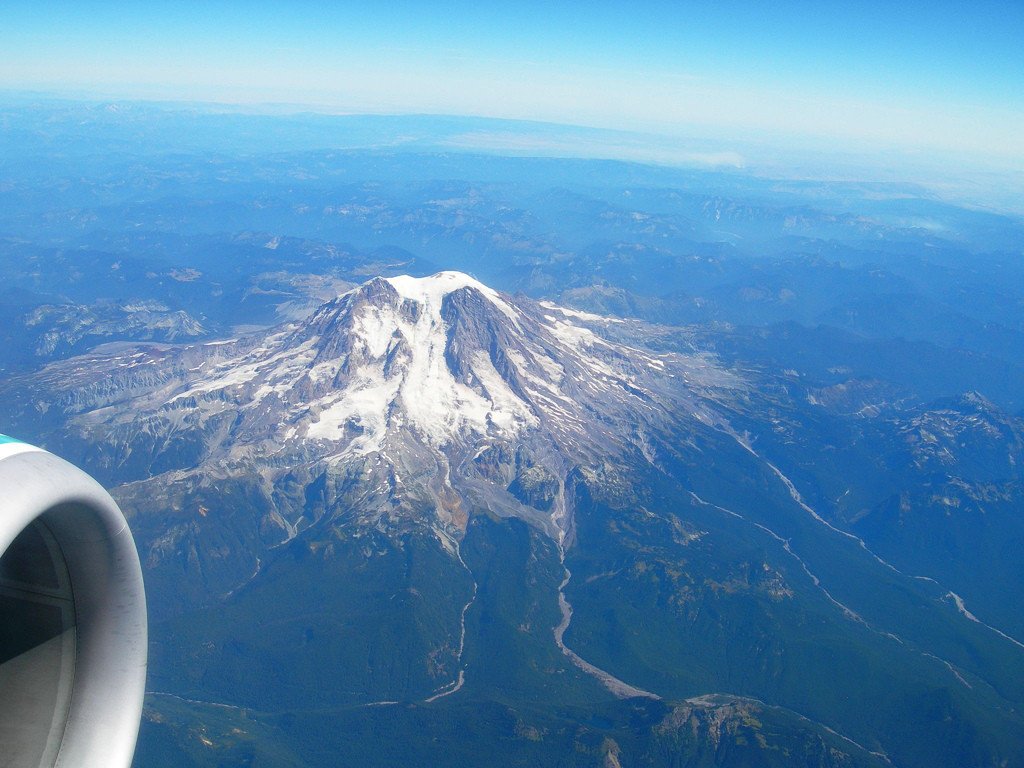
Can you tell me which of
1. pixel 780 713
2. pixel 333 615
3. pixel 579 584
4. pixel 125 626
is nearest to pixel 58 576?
pixel 125 626

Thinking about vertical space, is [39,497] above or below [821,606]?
above

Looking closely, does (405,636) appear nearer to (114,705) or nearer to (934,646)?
(934,646)

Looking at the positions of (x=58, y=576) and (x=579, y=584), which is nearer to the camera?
(x=58, y=576)

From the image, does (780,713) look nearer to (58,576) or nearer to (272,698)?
(272,698)

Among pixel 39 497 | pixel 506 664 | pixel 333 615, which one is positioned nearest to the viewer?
pixel 39 497

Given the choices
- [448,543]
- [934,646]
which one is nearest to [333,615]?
[448,543]

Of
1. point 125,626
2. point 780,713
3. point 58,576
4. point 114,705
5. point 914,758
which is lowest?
point 914,758

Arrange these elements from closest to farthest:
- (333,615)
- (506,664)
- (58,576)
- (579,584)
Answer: (58,576), (506,664), (333,615), (579,584)
